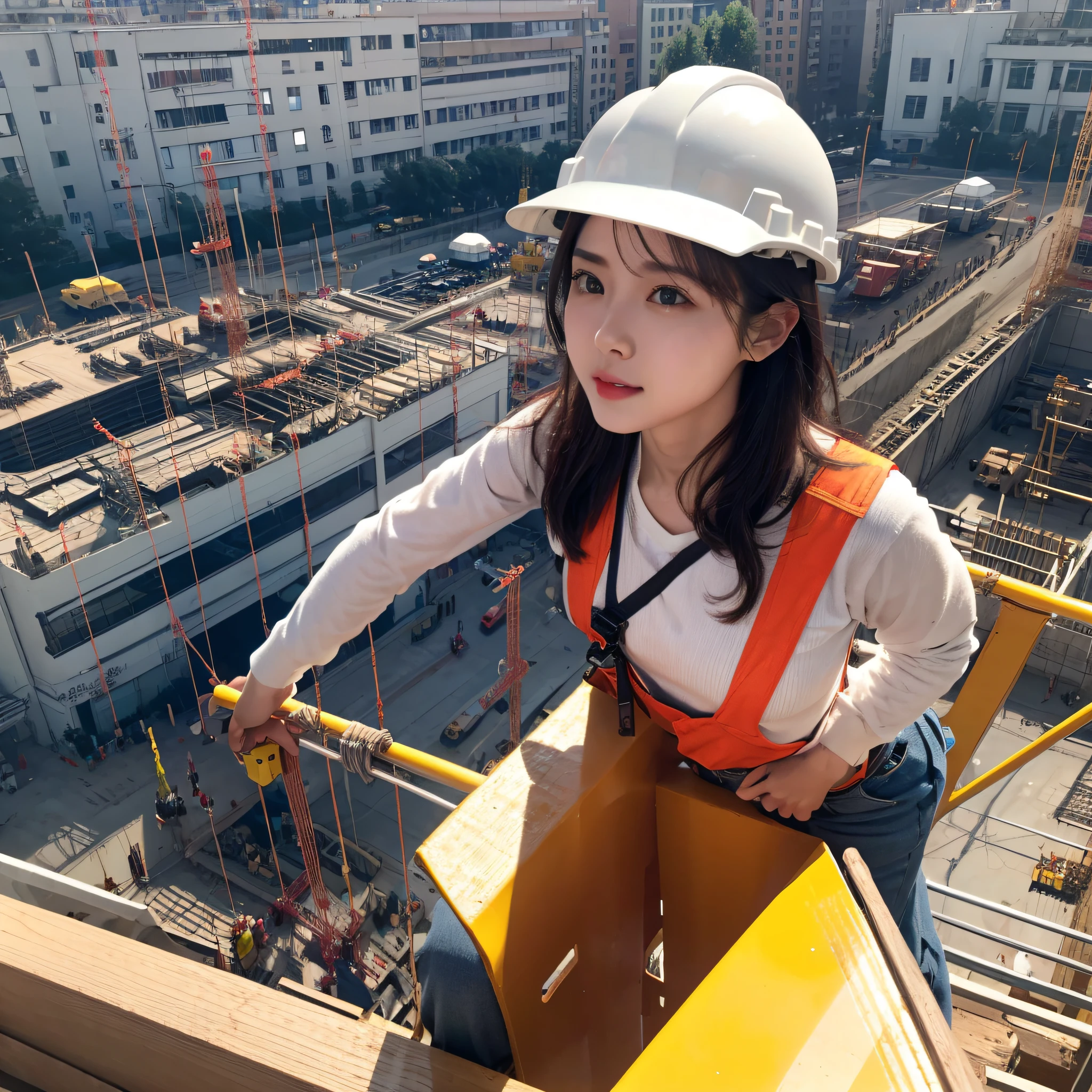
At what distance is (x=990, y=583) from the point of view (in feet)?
5.37

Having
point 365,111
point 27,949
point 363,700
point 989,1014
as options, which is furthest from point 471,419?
point 365,111

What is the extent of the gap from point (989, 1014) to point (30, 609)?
26.3 feet

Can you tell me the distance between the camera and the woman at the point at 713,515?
35.9 inches

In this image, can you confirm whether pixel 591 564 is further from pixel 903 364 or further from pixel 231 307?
pixel 231 307

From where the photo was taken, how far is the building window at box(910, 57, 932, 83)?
79.3 ft

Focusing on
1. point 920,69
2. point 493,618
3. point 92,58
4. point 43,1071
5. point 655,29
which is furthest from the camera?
point 655,29

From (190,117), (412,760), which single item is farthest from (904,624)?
(190,117)

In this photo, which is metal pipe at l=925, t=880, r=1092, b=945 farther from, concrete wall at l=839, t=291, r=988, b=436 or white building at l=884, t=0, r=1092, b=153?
white building at l=884, t=0, r=1092, b=153

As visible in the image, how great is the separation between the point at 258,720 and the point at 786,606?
755 millimetres

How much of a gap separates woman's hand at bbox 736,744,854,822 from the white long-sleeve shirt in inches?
0.9

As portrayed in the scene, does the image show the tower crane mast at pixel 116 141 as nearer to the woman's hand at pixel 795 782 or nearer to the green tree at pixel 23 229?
the green tree at pixel 23 229

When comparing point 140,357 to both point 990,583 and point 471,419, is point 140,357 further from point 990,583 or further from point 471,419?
point 990,583

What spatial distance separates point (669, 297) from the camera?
0.92 metres

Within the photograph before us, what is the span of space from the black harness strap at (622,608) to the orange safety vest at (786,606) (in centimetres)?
2
